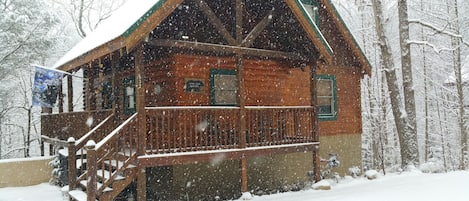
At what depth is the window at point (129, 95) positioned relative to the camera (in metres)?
13.2

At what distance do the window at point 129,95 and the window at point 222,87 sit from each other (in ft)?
8.95

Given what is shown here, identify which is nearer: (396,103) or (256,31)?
(256,31)

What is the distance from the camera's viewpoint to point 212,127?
443 inches

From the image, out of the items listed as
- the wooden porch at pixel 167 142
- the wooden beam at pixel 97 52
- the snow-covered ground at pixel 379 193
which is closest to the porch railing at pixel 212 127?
the wooden porch at pixel 167 142

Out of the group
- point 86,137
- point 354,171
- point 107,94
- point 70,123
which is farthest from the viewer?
point 354,171

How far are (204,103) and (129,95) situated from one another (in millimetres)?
2966

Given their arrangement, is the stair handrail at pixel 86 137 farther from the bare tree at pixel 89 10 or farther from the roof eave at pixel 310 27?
the bare tree at pixel 89 10

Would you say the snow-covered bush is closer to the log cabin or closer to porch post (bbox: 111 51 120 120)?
the log cabin

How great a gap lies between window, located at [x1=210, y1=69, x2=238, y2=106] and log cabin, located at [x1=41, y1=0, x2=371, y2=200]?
3 cm

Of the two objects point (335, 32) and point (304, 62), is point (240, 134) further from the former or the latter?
point (335, 32)

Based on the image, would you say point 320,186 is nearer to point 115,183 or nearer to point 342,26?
point 115,183

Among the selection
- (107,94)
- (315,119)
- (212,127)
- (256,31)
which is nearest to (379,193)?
(315,119)

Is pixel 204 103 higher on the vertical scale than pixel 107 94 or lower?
lower

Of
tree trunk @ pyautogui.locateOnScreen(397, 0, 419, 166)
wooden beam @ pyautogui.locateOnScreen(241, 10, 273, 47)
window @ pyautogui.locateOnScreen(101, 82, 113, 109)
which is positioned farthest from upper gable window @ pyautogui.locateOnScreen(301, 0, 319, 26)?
window @ pyautogui.locateOnScreen(101, 82, 113, 109)
